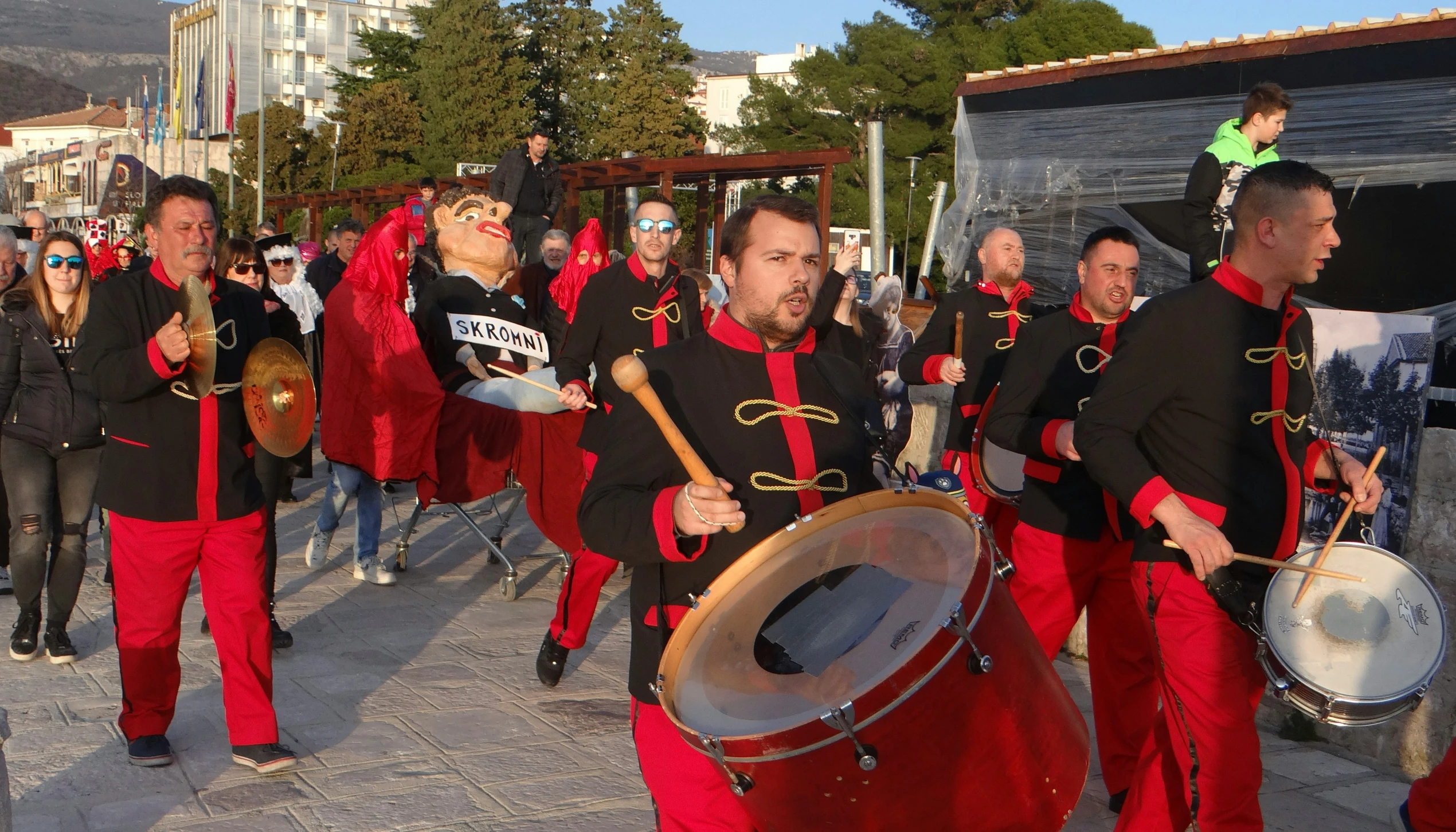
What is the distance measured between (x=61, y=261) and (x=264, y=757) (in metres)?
2.80

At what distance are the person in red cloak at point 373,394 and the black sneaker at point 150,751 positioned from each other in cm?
294

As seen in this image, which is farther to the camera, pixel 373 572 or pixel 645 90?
pixel 645 90

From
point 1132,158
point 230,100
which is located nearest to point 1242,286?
A: point 1132,158

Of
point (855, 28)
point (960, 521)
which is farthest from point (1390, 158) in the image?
point (855, 28)

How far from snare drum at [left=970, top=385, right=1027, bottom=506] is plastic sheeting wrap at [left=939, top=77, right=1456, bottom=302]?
793 centimetres

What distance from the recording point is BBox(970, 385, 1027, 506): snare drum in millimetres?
4887

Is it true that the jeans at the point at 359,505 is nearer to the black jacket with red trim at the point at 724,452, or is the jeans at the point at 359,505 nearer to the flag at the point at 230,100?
the black jacket with red trim at the point at 724,452

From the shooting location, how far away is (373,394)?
7.55 metres

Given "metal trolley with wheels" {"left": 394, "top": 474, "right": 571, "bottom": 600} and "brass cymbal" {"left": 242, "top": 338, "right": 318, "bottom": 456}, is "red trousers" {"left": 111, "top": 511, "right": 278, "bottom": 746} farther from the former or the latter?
"metal trolley with wheels" {"left": 394, "top": 474, "right": 571, "bottom": 600}

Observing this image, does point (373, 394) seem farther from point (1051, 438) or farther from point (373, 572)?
point (1051, 438)

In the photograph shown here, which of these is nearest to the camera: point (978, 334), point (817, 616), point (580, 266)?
point (817, 616)

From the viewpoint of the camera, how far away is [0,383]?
5840 millimetres

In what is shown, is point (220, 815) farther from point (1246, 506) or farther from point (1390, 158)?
point (1390, 158)

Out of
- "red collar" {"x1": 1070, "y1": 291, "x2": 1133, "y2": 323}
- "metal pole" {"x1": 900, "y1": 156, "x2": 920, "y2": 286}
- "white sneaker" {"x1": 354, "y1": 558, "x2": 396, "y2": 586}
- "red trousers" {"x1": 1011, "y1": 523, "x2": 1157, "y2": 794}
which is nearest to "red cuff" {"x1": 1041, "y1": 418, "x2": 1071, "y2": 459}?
"red trousers" {"x1": 1011, "y1": 523, "x2": 1157, "y2": 794}
